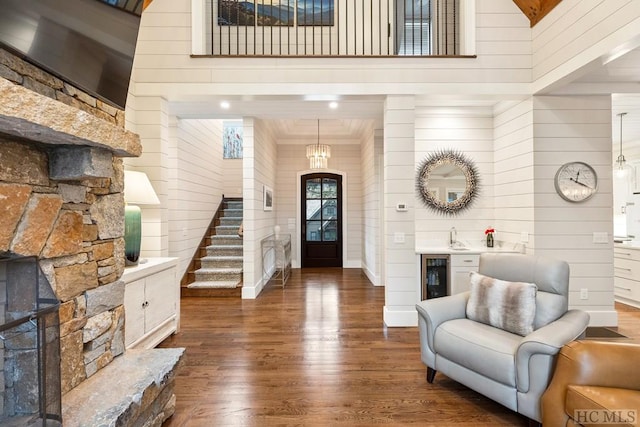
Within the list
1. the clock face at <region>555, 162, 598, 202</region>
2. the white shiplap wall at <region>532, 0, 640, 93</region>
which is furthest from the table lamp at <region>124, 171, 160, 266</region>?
the clock face at <region>555, 162, 598, 202</region>

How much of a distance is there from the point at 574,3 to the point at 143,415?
480 cm

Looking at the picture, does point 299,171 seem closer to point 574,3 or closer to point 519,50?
point 519,50

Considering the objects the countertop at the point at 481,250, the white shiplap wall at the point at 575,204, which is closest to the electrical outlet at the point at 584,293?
the white shiplap wall at the point at 575,204

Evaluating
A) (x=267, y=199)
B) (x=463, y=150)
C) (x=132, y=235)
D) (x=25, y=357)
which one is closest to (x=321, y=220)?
(x=267, y=199)

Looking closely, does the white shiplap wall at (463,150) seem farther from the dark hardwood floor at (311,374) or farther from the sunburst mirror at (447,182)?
the dark hardwood floor at (311,374)

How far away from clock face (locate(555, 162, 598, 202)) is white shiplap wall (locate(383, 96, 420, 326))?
67.7 inches

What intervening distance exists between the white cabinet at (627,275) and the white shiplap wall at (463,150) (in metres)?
1.89

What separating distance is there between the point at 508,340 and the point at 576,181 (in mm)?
2601

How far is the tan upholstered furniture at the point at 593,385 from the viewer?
4.78 feet

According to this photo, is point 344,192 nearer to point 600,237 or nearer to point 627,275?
point 600,237

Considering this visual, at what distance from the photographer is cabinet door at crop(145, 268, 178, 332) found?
285 cm

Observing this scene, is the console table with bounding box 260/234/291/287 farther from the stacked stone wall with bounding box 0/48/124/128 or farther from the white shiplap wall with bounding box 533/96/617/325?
the white shiplap wall with bounding box 533/96/617/325

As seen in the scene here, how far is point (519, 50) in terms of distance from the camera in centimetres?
358

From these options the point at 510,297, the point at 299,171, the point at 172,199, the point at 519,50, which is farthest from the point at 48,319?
the point at 299,171
